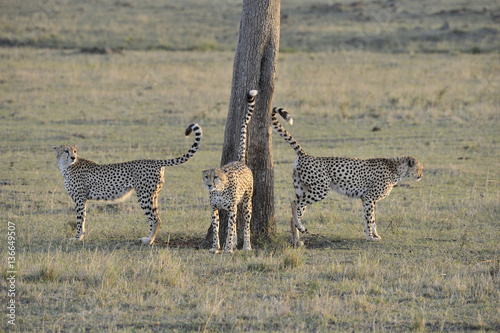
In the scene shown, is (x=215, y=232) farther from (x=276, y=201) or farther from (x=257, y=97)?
(x=276, y=201)

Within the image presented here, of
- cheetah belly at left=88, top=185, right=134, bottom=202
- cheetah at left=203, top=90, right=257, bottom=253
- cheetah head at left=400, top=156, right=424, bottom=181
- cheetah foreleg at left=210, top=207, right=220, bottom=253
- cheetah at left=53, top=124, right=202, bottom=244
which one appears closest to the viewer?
cheetah at left=203, top=90, right=257, bottom=253

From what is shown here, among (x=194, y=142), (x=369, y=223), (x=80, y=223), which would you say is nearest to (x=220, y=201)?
(x=194, y=142)

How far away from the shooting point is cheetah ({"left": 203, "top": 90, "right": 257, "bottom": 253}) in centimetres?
747

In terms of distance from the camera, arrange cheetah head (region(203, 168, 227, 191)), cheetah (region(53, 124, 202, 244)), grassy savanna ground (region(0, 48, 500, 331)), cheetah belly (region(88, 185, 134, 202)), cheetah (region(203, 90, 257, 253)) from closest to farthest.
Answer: grassy savanna ground (region(0, 48, 500, 331))
cheetah head (region(203, 168, 227, 191))
cheetah (region(203, 90, 257, 253))
cheetah (region(53, 124, 202, 244))
cheetah belly (region(88, 185, 134, 202))

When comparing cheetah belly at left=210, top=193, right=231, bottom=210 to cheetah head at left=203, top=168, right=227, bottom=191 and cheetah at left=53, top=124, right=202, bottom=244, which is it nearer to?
cheetah head at left=203, top=168, right=227, bottom=191

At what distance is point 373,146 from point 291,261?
8.76m

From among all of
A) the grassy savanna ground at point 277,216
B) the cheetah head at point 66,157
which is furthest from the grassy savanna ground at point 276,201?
the cheetah head at point 66,157

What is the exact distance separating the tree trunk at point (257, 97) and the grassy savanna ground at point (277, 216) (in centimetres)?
46

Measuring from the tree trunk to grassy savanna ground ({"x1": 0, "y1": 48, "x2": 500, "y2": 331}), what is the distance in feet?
1.50

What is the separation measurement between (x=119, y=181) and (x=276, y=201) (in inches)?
132

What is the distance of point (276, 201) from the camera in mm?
11180

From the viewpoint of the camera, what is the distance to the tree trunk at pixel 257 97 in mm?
8234

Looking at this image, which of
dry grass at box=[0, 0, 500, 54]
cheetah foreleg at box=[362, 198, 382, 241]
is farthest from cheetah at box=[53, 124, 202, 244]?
dry grass at box=[0, 0, 500, 54]

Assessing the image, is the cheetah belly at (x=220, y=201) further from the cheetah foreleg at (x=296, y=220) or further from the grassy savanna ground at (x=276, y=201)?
the cheetah foreleg at (x=296, y=220)
